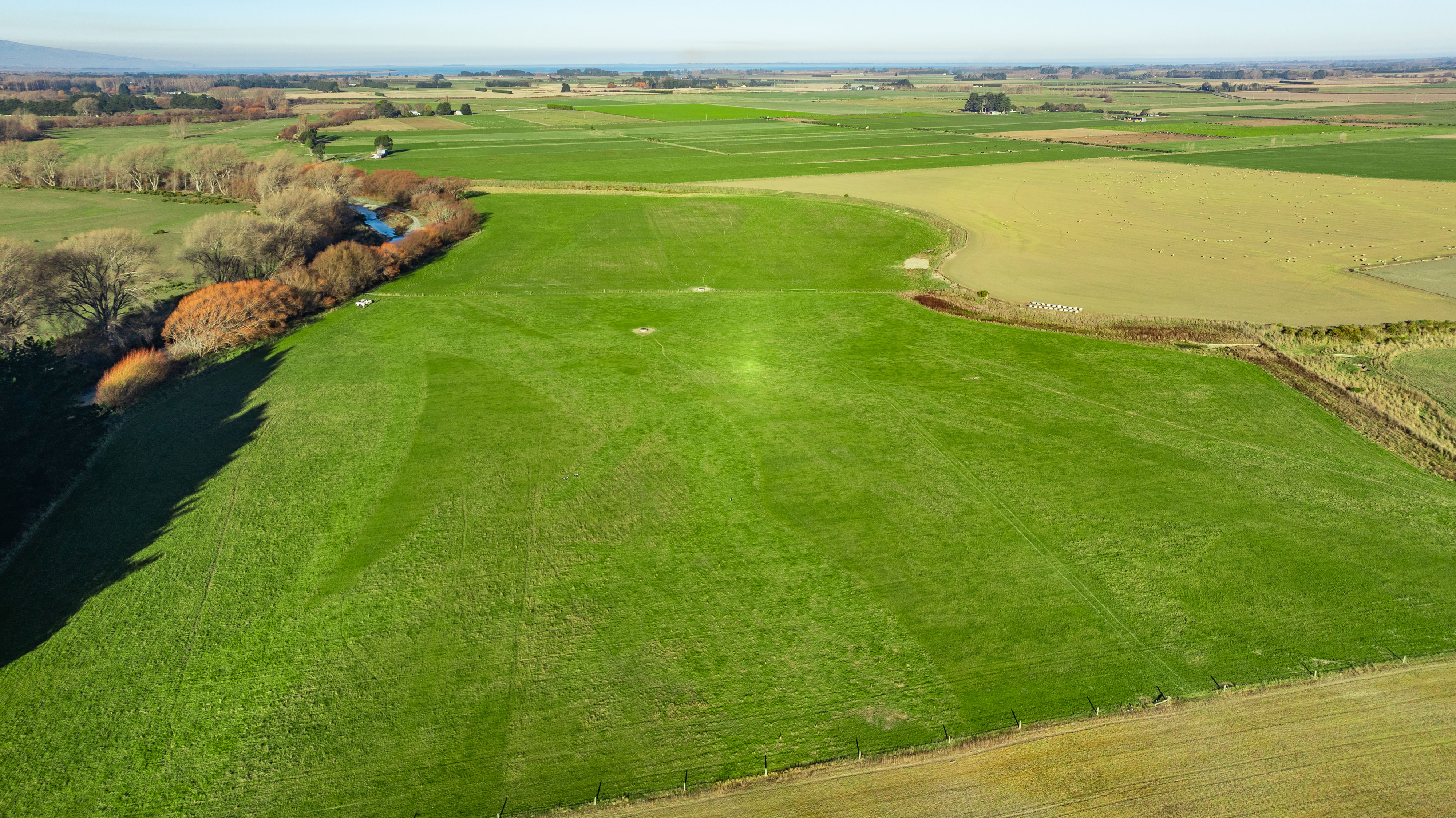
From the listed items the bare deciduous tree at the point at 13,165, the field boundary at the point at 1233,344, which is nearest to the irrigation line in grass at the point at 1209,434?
the field boundary at the point at 1233,344

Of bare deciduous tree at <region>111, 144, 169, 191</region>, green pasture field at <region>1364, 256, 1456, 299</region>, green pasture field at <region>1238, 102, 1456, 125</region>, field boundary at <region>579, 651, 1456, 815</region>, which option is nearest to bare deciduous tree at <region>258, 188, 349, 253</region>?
bare deciduous tree at <region>111, 144, 169, 191</region>

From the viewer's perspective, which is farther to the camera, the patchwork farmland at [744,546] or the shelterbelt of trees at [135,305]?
the shelterbelt of trees at [135,305]

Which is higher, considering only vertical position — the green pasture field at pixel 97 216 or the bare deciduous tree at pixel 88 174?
the bare deciduous tree at pixel 88 174

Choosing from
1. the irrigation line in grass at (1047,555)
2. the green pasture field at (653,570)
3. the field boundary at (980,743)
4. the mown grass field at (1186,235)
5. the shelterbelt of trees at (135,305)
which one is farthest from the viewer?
the mown grass field at (1186,235)

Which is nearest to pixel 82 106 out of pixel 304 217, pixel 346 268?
pixel 304 217

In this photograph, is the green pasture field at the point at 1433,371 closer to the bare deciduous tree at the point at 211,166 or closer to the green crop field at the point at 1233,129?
the bare deciduous tree at the point at 211,166

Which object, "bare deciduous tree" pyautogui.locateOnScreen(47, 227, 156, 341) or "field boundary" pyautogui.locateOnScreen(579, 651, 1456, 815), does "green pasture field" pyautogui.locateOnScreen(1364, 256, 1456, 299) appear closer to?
"field boundary" pyautogui.locateOnScreen(579, 651, 1456, 815)

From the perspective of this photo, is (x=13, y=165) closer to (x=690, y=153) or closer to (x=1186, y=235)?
(x=690, y=153)
